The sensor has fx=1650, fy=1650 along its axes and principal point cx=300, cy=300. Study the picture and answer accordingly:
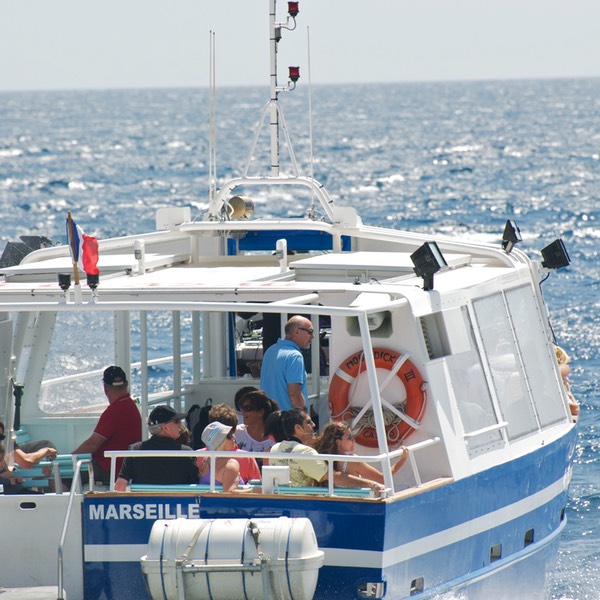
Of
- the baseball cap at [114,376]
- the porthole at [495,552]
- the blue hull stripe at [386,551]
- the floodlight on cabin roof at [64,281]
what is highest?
the floodlight on cabin roof at [64,281]

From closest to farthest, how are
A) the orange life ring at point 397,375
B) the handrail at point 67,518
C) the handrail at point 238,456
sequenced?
the handrail at point 67,518, the handrail at point 238,456, the orange life ring at point 397,375

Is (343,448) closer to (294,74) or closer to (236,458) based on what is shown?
(236,458)

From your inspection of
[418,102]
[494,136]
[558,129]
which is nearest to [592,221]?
[494,136]

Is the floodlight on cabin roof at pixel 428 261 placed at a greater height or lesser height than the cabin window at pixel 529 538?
greater

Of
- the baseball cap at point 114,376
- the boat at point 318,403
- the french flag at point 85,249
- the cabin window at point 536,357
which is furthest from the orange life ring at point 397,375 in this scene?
the french flag at point 85,249

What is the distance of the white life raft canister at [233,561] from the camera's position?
30.8 ft

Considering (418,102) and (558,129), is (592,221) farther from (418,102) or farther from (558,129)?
(418,102)

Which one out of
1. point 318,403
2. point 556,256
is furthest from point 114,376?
point 556,256

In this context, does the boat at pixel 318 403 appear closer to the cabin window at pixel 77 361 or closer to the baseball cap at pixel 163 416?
the cabin window at pixel 77 361

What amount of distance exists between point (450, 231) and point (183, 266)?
32181 millimetres

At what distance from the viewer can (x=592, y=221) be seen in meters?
47.1

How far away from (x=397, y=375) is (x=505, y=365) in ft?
4.43

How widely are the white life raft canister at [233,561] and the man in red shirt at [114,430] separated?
1.84 m

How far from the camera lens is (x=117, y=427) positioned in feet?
37.1
